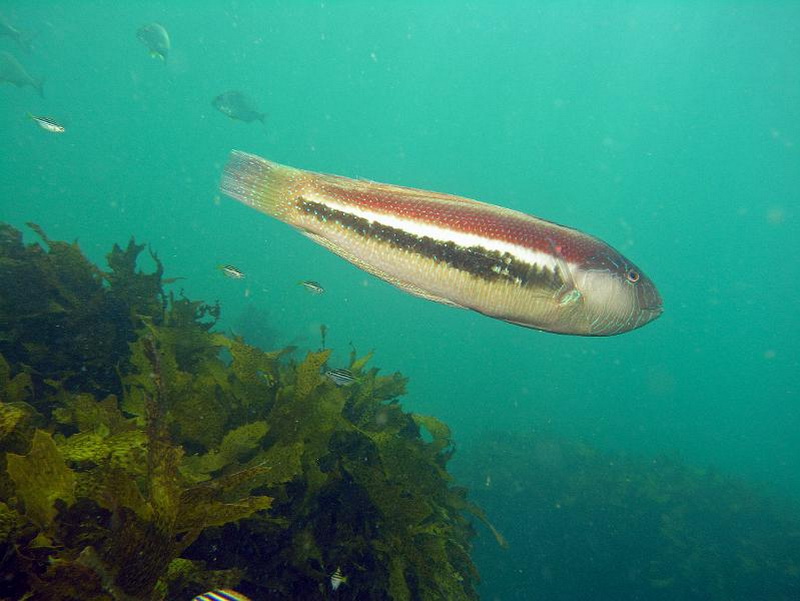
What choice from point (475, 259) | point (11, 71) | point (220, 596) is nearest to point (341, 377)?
point (220, 596)

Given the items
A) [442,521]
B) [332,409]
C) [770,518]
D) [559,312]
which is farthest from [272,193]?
[770,518]

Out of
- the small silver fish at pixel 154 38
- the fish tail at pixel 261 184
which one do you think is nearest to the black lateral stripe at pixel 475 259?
the fish tail at pixel 261 184

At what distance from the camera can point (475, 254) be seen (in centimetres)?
167

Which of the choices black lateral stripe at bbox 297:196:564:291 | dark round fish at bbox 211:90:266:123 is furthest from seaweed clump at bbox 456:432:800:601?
dark round fish at bbox 211:90:266:123

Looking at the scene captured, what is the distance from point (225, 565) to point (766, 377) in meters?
213

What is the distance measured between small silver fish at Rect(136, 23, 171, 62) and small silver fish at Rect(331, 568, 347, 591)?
69.3ft

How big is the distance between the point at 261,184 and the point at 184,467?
5.98ft

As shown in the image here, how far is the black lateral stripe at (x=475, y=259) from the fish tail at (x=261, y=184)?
0.46 m

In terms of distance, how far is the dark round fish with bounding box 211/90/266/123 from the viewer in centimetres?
1911

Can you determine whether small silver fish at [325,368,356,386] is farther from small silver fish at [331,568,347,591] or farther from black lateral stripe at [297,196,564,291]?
black lateral stripe at [297,196,564,291]

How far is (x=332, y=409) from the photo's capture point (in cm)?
337

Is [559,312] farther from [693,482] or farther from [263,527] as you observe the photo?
[693,482]

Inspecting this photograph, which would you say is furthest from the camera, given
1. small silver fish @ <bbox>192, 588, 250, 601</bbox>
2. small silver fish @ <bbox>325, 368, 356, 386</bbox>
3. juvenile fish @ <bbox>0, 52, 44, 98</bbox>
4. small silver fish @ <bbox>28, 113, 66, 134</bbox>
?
juvenile fish @ <bbox>0, 52, 44, 98</bbox>

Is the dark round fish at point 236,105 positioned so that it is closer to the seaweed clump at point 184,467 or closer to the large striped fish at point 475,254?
the seaweed clump at point 184,467
